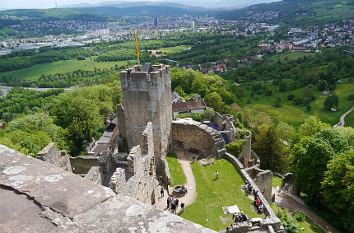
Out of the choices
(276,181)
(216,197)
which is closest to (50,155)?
(216,197)

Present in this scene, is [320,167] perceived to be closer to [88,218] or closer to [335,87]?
[88,218]

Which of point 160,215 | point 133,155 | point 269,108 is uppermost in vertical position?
point 160,215

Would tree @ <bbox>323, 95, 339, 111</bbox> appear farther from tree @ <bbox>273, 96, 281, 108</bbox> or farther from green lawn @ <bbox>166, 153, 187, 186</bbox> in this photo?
green lawn @ <bbox>166, 153, 187, 186</bbox>

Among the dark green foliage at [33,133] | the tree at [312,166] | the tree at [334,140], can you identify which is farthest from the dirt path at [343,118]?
the dark green foliage at [33,133]

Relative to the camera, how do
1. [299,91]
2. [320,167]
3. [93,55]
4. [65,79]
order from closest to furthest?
[320,167] < [299,91] < [65,79] < [93,55]

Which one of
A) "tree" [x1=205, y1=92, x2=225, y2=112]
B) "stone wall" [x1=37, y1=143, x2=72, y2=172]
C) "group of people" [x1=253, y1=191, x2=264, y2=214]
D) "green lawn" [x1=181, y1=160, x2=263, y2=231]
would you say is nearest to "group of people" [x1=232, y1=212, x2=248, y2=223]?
"green lawn" [x1=181, y1=160, x2=263, y2=231]

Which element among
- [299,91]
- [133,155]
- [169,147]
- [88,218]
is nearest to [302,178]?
[169,147]
